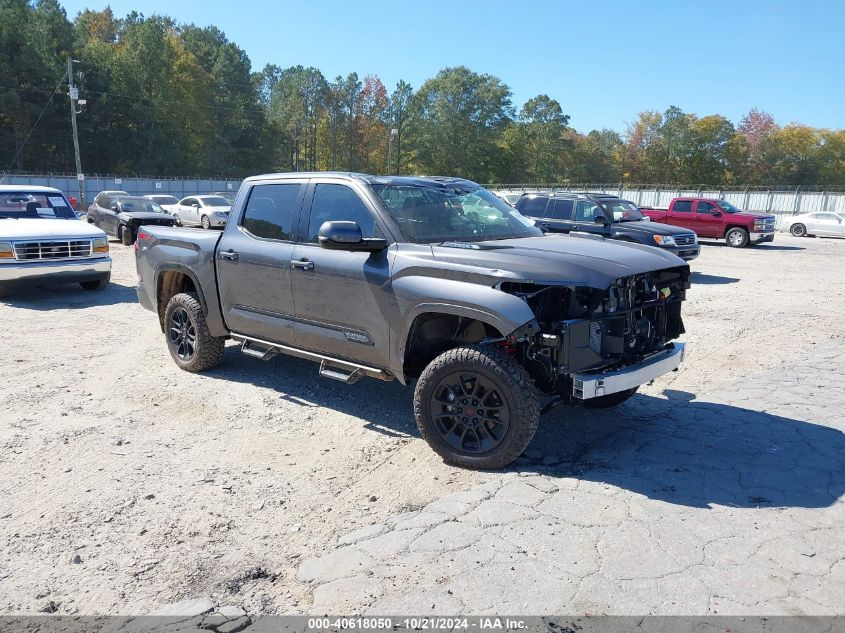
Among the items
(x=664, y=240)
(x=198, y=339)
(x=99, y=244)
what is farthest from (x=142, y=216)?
(x=198, y=339)

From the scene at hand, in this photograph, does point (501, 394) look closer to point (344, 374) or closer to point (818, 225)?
point (344, 374)

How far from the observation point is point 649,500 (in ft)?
12.4

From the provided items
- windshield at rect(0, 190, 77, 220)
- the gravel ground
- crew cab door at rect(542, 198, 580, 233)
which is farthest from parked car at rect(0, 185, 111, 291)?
crew cab door at rect(542, 198, 580, 233)

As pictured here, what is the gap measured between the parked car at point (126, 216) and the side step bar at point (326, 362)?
15.0 m

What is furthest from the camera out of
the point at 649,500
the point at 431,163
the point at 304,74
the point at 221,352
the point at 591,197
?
the point at 304,74

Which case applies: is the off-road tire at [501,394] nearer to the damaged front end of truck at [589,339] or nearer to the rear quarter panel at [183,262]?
the damaged front end of truck at [589,339]

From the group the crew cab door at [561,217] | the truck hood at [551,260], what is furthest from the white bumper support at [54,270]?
the crew cab door at [561,217]

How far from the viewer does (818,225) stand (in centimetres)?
2897

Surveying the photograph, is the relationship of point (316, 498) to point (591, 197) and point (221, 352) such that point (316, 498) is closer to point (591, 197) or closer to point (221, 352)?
point (221, 352)

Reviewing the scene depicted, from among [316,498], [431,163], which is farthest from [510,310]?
[431,163]

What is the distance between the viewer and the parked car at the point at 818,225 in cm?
2824

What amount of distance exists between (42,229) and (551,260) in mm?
9577

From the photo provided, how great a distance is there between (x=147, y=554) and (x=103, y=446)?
1674 mm

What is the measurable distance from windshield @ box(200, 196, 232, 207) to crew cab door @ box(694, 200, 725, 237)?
18.9m
